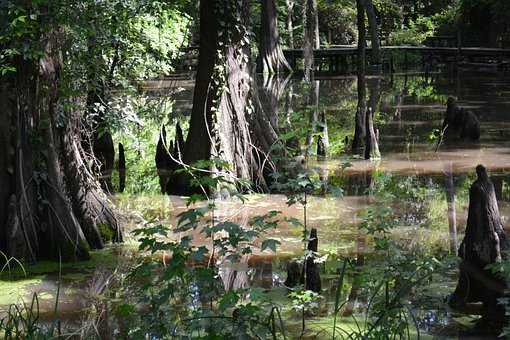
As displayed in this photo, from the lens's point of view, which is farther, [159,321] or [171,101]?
[171,101]

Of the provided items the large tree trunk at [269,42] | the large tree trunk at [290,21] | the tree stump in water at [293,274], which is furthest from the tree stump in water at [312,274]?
the large tree trunk at [290,21]

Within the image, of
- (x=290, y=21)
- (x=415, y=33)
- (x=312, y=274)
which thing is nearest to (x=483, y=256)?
(x=312, y=274)

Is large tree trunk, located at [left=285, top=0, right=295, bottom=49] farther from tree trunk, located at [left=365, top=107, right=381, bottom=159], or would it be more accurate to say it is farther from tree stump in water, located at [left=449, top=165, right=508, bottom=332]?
tree stump in water, located at [left=449, top=165, right=508, bottom=332]

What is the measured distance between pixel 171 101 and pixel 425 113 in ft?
36.7

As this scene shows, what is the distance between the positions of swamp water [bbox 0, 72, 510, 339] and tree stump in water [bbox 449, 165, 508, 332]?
0.66 feet

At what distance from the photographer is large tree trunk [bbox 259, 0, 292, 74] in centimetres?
4062

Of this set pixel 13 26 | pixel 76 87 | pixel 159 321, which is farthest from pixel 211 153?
pixel 159 321

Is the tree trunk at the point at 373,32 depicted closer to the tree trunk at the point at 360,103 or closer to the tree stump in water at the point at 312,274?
the tree trunk at the point at 360,103

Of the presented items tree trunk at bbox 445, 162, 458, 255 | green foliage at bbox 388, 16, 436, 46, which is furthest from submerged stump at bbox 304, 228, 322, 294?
green foliage at bbox 388, 16, 436, 46

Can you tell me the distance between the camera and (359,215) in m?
11.1

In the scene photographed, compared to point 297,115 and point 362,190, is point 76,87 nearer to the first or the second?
point 297,115

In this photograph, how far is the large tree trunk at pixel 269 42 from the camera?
4062cm

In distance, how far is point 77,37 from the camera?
9930 mm

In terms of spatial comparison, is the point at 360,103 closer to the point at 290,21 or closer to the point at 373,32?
the point at 373,32
